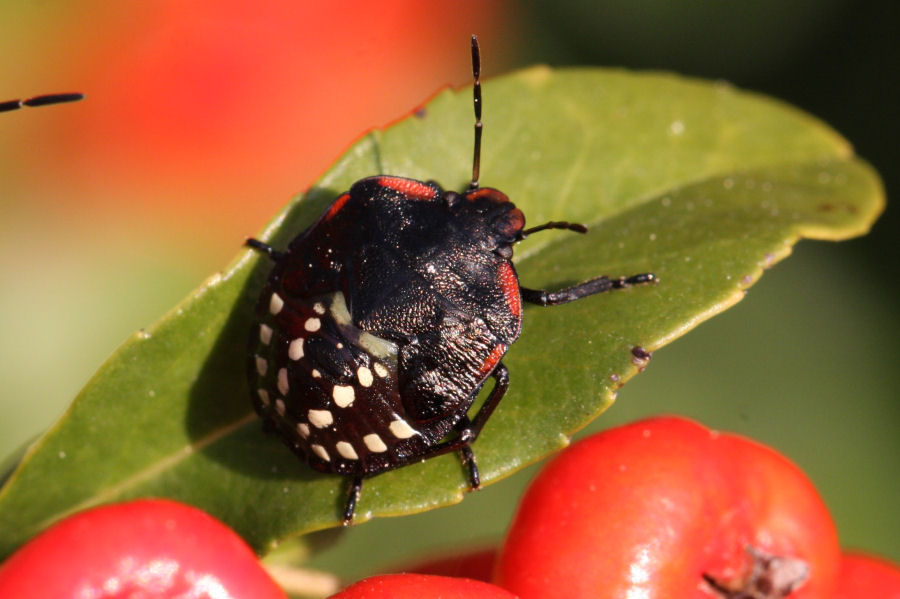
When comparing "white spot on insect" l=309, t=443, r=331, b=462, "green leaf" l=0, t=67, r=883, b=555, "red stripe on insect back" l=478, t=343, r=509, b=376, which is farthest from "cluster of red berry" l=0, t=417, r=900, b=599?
"white spot on insect" l=309, t=443, r=331, b=462

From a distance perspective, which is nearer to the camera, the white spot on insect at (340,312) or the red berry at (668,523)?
the red berry at (668,523)

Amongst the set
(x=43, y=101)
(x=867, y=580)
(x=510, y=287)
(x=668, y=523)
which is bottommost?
(x=867, y=580)

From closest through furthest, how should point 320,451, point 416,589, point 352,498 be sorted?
1. point 416,589
2. point 352,498
3. point 320,451

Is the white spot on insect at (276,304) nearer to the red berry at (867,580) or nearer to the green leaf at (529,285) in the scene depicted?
the green leaf at (529,285)

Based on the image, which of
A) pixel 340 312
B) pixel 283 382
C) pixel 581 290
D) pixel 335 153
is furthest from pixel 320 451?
pixel 335 153

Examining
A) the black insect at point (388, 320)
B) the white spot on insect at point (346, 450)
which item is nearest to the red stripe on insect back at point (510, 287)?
the black insect at point (388, 320)

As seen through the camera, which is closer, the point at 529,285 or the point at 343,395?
the point at 343,395

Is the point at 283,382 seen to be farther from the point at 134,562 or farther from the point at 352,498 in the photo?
the point at 134,562
